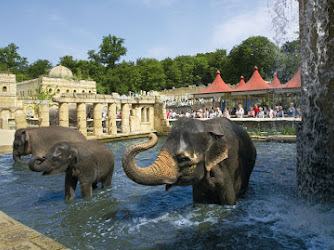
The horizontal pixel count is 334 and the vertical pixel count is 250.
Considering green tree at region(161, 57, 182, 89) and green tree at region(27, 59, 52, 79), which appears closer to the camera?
green tree at region(161, 57, 182, 89)

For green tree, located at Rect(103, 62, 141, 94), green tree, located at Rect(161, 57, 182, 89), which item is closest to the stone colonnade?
green tree, located at Rect(103, 62, 141, 94)

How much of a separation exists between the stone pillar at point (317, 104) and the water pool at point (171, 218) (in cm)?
42

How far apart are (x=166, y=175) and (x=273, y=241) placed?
1.80 metres

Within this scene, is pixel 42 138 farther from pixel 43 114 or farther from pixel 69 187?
pixel 43 114

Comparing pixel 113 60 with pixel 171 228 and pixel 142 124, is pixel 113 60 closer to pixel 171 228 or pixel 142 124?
pixel 142 124

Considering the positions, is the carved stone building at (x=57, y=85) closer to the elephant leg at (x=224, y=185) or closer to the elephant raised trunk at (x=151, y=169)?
the elephant leg at (x=224, y=185)

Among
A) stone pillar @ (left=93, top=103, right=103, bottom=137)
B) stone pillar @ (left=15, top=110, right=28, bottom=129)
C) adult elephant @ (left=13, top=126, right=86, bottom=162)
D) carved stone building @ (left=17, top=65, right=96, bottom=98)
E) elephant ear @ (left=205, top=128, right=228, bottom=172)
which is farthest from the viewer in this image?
carved stone building @ (left=17, top=65, right=96, bottom=98)

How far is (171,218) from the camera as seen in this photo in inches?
191

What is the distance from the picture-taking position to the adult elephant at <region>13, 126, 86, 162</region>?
8570mm

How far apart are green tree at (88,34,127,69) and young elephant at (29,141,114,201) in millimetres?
60119

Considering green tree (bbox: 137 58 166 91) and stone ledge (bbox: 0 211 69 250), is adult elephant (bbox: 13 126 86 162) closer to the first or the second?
stone ledge (bbox: 0 211 69 250)

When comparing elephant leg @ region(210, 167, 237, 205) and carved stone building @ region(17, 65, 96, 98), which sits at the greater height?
carved stone building @ region(17, 65, 96, 98)

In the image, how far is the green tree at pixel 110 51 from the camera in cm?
6306

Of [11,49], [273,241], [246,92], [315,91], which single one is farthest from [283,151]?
[11,49]
